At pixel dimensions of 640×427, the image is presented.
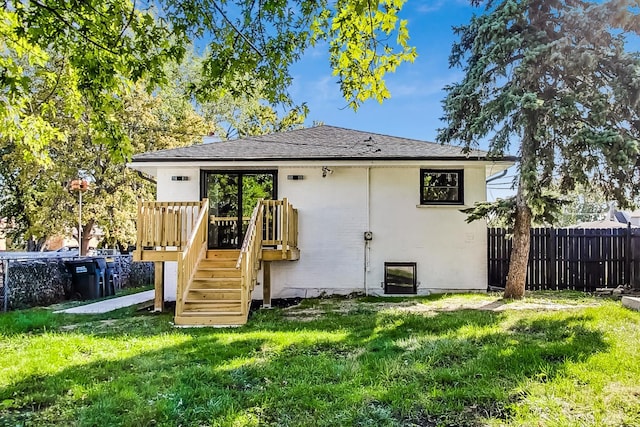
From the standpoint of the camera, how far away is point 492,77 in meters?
8.66

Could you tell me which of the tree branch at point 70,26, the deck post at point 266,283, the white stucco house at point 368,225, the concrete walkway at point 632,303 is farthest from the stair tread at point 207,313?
the concrete walkway at point 632,303

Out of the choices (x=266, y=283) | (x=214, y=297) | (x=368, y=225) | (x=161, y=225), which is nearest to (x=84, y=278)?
(x=161, y=225)

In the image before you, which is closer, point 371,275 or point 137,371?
point 137,371

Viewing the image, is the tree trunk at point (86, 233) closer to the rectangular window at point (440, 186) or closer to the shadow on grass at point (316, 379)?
the rectangular window at point (440, 186)

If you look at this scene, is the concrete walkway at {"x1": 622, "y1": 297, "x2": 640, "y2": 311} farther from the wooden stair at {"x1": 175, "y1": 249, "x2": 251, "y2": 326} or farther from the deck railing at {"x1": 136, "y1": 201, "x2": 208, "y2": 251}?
the deck railing at {"x1": 136, "y1": 201, "x2": 208, "y2": 251}

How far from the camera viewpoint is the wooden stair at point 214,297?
7359 millimetres

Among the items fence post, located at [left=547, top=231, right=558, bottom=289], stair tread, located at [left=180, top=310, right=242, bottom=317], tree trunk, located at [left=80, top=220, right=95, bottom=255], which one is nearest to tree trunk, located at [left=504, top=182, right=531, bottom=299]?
fence post, located at [left=547, top=231, right=558, bottom=289]

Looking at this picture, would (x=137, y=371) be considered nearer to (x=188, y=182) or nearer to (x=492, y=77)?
(x=188, y=182)

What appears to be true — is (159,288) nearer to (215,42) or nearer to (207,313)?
(207,313)

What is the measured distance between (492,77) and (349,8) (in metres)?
5.69

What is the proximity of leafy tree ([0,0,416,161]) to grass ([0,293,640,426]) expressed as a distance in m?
2.40

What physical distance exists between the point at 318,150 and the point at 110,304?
239 inches

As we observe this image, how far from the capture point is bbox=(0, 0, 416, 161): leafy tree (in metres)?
4.08

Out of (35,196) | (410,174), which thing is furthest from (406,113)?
(35,196)
